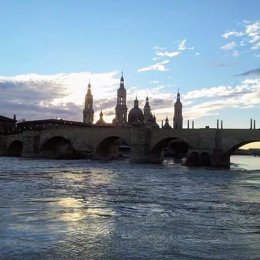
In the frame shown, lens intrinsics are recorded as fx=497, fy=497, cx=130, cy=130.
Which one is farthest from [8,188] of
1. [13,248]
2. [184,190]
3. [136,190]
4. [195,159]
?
[195,159]

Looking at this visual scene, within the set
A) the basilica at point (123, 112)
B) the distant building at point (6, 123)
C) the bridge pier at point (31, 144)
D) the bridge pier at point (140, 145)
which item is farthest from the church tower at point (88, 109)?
the bridge pier at point (140, 145)

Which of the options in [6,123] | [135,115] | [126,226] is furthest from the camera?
[135,115]

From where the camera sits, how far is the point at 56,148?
99750 millimetres

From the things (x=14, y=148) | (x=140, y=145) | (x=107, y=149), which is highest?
(x=140, y=145)

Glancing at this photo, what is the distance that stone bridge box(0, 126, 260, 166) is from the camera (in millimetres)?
66250

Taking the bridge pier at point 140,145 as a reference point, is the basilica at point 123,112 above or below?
above

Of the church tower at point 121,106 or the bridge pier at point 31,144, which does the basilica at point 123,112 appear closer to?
the church tower at point 121,106

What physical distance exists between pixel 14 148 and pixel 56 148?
12358 mm

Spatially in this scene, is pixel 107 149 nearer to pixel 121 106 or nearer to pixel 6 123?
pixel 6 123

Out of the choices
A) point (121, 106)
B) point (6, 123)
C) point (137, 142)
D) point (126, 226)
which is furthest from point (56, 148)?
point (126, 226)

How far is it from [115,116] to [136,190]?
139459 millimetres

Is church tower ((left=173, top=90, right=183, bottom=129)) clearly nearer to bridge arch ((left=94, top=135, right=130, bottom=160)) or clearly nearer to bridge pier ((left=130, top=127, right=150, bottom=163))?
bridge arch ((left=94, top=135, right=130, bottom=160))

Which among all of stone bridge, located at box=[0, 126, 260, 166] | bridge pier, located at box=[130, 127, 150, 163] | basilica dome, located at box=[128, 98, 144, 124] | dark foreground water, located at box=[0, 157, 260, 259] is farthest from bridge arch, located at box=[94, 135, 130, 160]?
dark foreground water, located at box=[0, 157, 260, 259]

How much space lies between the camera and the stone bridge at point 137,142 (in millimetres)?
66250
